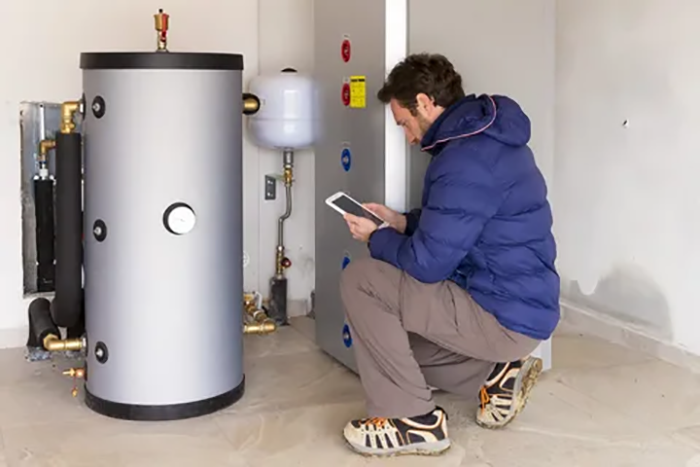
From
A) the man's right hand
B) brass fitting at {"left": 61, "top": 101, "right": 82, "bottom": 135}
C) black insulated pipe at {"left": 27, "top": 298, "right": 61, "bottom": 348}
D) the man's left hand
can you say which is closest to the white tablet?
the man's right hand

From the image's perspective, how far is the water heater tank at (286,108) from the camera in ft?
11.3

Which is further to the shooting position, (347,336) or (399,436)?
(347,336)

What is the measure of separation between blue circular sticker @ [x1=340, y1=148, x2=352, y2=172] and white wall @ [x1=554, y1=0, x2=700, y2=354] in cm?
112

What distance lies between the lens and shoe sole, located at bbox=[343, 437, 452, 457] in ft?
8.43

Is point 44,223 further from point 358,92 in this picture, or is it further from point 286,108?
point 358,92

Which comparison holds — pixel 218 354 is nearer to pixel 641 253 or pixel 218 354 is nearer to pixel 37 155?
pixel 37 155

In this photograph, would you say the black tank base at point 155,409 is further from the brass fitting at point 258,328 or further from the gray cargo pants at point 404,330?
the gray cargo pants at point 404,330

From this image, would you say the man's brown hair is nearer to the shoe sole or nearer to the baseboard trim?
the shoe sole

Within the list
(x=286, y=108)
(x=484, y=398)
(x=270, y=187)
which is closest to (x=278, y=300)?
(x=270, y=187)

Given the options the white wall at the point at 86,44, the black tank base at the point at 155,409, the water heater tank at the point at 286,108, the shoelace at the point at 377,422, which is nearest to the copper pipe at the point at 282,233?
the white wall at the point at 86,44

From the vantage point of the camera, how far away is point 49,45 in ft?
11.3

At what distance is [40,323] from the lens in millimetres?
3152

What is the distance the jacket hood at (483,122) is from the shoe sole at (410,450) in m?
0.79

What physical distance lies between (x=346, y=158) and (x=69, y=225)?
89 cm
